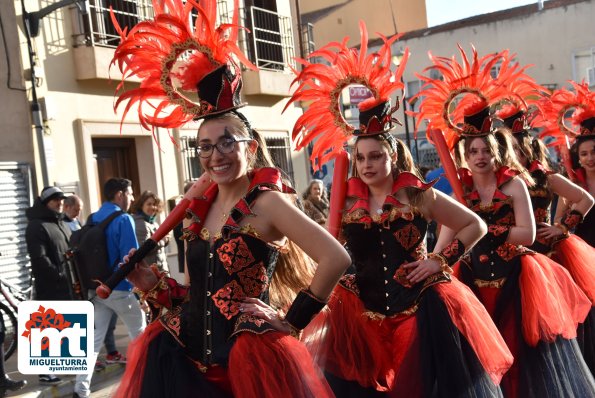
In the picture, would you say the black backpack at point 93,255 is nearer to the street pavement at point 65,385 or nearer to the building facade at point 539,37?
the street pavement at point 65,385

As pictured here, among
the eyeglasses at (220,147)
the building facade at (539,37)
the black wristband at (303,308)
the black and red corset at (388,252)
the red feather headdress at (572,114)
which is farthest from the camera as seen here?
the building facade at (539,37)

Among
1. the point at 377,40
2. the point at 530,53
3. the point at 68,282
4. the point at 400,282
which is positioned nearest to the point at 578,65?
the point at 530,53

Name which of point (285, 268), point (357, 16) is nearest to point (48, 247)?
point (285, 268)

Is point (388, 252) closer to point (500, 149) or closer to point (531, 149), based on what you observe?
point (500, 149)

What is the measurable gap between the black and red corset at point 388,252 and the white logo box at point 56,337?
3.33 m

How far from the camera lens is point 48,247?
8383mm

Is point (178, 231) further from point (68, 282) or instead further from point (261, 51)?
point (261, 51)

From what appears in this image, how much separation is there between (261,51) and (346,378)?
13656 mm

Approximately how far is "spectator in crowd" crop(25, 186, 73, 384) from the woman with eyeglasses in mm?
4973

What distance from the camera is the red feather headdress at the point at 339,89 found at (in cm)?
498

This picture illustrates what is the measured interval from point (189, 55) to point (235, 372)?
56.1 inches

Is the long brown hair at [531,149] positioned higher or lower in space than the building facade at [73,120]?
lower

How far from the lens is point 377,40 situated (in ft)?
121

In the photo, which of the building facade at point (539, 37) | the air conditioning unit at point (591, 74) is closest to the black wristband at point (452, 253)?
the building facade at point (539, 37)
